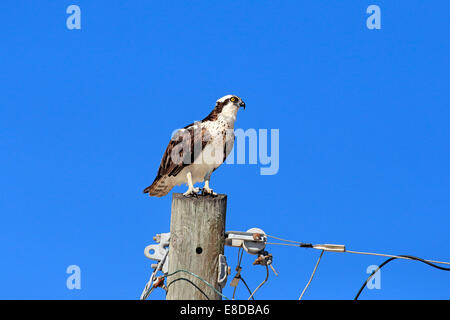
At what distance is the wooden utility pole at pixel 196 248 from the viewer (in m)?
4.41

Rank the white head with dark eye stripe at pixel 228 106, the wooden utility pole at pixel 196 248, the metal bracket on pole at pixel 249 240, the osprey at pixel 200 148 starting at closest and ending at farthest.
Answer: the wooden utility pole at pixel 196 248 → the metal bracket on pole at pixel 249 240 → the osprey at pixel 200 148 → the white head with dark eye stripe at pixel 228 106

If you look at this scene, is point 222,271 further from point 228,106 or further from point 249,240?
point 228,106

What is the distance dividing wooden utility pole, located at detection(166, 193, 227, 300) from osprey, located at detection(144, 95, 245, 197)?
4.96 feet

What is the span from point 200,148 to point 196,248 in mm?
1889

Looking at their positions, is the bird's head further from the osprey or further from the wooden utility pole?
the wooden utility pole

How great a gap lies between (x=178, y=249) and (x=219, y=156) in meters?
1.94

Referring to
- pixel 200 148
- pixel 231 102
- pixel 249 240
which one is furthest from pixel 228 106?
pixel 249 240

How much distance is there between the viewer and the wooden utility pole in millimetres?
4414

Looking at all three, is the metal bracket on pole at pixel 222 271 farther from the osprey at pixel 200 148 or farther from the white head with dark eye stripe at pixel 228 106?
the white head with dark eye stripe at pixel 228 106

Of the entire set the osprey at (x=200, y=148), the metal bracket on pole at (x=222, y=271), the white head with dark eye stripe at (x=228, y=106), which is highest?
the white head with dark eye stripe at (x=228, y=106)

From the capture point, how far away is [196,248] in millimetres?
4418

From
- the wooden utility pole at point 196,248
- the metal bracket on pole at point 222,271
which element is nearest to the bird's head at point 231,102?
the wooden utility pole at point 196,248

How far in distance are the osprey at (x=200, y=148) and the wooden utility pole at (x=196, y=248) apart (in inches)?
59.6
